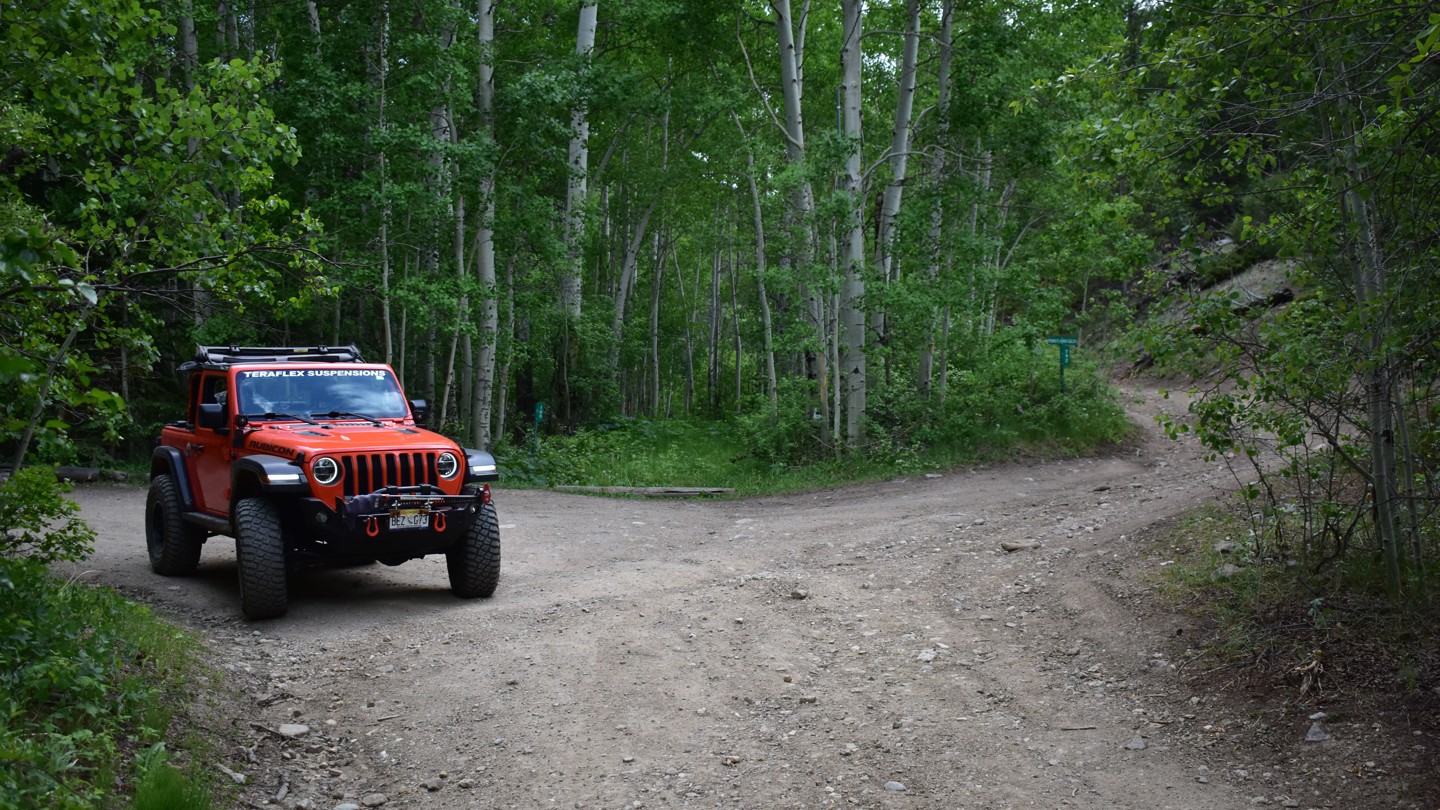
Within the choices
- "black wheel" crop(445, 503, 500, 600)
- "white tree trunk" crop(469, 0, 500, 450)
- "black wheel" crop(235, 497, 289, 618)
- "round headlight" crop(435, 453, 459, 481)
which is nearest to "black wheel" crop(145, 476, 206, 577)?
"black wheel" crop(235, 497, 289, 618)

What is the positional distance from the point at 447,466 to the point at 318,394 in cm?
206

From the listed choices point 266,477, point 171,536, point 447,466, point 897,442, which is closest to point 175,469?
point 171,536

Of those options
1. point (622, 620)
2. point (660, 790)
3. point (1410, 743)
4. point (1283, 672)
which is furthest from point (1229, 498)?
point (660, 790)

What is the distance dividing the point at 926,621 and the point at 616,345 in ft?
69.6

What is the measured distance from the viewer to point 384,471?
8.49 m

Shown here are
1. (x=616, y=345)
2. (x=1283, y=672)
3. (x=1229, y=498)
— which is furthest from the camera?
(x=616, y=345)

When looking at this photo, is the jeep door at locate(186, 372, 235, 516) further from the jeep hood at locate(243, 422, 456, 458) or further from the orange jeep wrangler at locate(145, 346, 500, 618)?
the jeep hood at locate(243, 422, 456, 458)

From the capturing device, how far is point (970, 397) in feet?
67.2

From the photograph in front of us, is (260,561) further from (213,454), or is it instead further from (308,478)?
(213,454)

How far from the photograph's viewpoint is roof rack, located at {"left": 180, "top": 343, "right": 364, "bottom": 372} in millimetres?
10164

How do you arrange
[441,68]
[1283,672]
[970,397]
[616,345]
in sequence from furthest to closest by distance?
[616,345] < [970,397] < [441,68] < [1283,672]

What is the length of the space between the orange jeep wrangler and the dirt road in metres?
0.47

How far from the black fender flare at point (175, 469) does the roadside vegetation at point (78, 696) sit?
3.42 metres

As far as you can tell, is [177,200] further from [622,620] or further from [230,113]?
[622,620]
